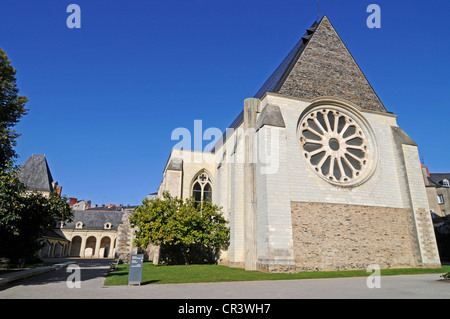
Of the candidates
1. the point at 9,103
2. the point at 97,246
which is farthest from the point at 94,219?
the point at 9,103

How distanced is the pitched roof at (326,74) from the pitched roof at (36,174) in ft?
117

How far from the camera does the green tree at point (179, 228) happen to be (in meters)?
18.8

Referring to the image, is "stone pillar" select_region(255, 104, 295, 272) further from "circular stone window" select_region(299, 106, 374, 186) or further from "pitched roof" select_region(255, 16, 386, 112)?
"pitched roof" select_region(255, 16, 386, 112)

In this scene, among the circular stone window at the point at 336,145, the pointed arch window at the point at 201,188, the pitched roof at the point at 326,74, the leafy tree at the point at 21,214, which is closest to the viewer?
the leafy tree at the point at 21,214

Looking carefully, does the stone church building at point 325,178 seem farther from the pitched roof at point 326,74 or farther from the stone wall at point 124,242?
the stone wall at point 124,242

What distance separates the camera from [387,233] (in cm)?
1623

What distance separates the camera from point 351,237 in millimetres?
15289

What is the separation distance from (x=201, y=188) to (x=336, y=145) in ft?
43.4

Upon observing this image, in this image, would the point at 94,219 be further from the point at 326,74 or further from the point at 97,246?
the point at 326,74

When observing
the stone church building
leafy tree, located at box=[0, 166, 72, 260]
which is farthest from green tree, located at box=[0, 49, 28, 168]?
the stone church building

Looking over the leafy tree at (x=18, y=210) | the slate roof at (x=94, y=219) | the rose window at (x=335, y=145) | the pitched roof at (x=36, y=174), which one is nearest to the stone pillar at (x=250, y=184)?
the rose window at (x=335, y=145)

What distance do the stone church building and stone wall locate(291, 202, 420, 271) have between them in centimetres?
5

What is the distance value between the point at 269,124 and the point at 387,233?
9.32m

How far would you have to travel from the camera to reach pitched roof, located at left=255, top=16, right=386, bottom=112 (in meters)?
17.7
